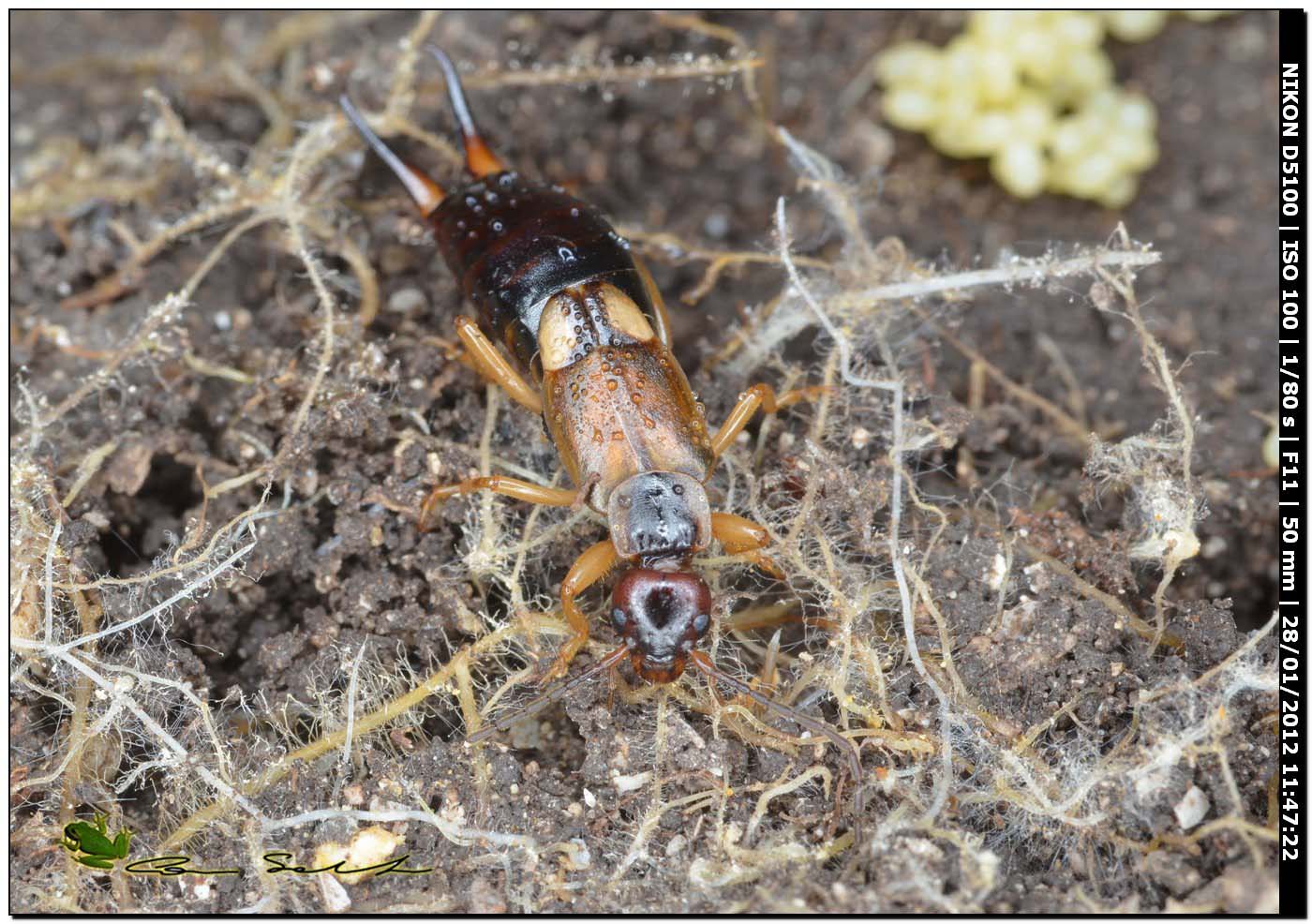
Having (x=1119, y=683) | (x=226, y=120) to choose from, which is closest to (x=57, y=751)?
(x=226, y=120)

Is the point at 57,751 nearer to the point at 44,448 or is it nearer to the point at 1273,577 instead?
the point at 44,448

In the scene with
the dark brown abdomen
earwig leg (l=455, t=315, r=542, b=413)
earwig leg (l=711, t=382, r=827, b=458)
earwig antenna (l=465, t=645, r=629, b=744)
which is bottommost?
earwig antenna (l=465, t=645, r=629, b=744)

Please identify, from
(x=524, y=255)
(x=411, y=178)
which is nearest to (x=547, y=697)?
(x=524, y=255)

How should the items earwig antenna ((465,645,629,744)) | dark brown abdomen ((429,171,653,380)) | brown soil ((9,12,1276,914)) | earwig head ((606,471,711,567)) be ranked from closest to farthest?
1. brown soil ((9,12,1276,914))
2. earwig antenna ((465,645,629,744))
3. earwig head ((606,471,711,567))
4. dark brown abdomen ((429,171,653,380))

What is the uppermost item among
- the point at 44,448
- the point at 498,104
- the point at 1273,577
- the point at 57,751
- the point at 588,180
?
the point at 498,104

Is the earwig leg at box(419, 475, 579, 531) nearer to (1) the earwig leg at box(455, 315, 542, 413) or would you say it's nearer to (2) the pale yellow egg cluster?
(1) the earwig leg at box(455, 315, 542, 413)

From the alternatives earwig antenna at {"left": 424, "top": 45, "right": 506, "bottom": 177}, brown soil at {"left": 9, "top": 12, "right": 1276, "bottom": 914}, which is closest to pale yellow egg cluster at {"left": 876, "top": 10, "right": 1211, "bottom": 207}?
brown soil at {"left": 9, "top": 12, "right": 1276, "bottom": 914}
